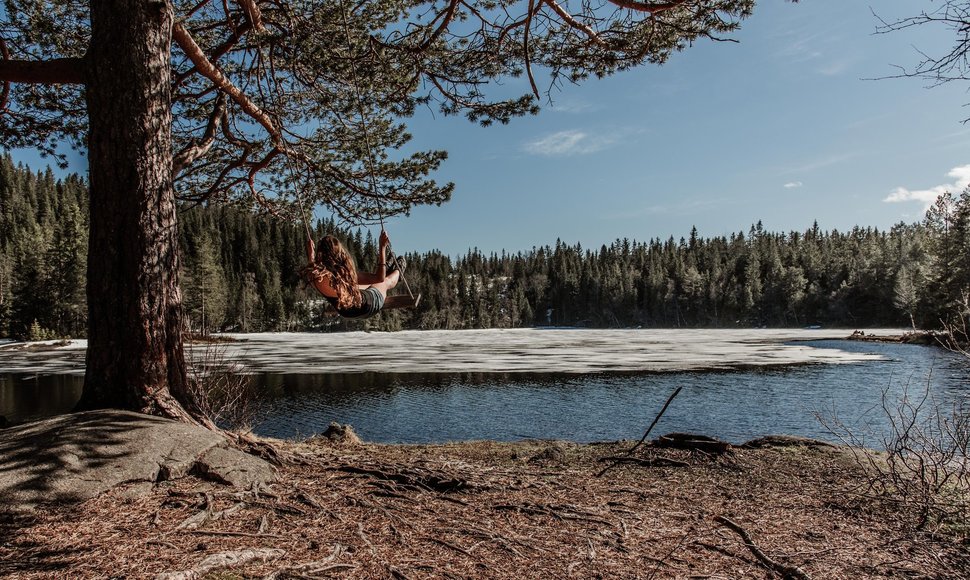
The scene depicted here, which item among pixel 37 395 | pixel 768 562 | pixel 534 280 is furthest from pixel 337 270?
pixel 534 280

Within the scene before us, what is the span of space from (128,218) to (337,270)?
5.72ft

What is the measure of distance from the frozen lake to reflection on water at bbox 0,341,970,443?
0.15 feet

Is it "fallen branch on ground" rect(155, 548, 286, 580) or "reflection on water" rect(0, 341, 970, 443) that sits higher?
"fallen branch on ground" rect(155, 548, 286, 580)

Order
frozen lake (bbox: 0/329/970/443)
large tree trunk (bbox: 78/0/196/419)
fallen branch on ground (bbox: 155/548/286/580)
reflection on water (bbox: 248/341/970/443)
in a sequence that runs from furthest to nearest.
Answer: frozen lake (bbox: 0/329/970/443), reflection on water (bbox: 248/341/970/443), large tree trunk (bbox: 78/0/196/419), fallen branch on ground (bbox: 155/548/286/580)

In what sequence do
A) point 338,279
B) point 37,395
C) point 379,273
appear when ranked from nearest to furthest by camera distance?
point 338,279
point 379,273
point 37,395

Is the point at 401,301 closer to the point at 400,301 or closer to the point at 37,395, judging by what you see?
the point at 400,301

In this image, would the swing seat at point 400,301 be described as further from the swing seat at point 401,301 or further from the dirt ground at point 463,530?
the dirt ground at point 463,530

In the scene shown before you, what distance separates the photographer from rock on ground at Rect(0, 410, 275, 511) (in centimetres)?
292

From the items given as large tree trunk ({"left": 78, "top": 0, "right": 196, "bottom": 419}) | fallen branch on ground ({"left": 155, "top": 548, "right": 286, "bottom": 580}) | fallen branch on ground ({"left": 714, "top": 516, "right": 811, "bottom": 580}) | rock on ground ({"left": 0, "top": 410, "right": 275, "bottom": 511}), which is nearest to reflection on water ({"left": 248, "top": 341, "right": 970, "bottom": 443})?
large tree trunk ({"left": 78, "top": 0, "right": 196, "bottom": 419})

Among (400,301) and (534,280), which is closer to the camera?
(400,301)

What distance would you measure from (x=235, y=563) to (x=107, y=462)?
1.36 metres

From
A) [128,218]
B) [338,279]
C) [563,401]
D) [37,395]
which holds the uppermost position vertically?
[128,218]

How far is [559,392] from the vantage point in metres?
17.6

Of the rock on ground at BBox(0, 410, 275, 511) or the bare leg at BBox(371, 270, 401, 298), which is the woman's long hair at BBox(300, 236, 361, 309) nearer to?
the bare leg at BBox(371, 270, 401, 298)
